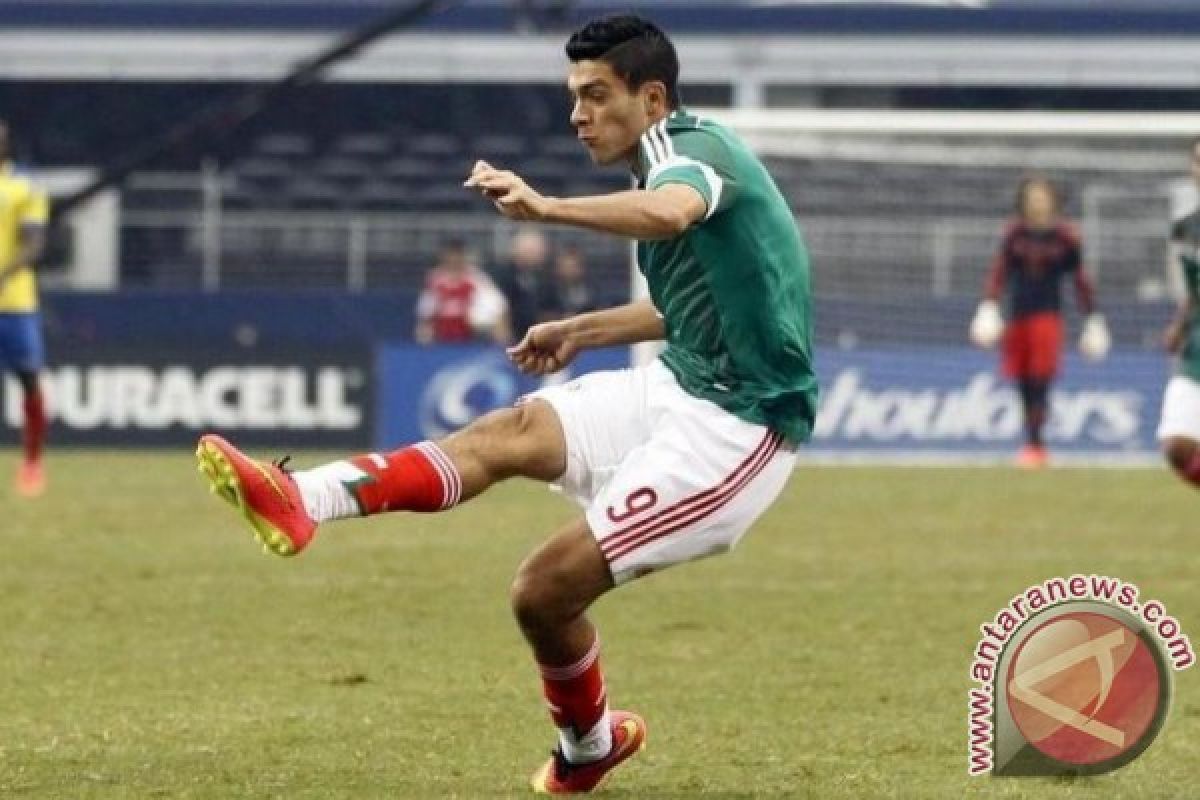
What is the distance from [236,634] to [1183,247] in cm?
459

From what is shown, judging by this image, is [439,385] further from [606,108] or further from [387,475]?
[387,475]

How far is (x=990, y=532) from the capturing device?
15828mm

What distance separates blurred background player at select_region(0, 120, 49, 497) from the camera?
18125 mm

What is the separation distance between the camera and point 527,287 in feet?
87.7

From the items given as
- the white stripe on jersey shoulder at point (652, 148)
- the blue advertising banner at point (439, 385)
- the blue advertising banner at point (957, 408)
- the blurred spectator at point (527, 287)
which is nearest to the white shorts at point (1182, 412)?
the white stripe on jersey shoulder at point (652, 148)

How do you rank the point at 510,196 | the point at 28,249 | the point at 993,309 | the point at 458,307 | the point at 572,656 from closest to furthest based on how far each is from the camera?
the point at 510,196
the point at 572,656
the point at 28,249
the point at 993,309
the point at 458,307

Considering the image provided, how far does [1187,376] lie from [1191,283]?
41 cm

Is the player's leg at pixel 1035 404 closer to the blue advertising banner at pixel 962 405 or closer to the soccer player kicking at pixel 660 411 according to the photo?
the blue advertising banner at pixel 962 405

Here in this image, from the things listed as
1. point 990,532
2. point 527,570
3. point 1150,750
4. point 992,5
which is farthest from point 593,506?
point 992,5

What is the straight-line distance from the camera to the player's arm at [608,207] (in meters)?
6.16

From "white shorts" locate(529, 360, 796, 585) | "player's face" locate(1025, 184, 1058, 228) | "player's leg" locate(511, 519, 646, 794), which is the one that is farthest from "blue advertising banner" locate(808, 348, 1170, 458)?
"white shorts" locate(529, 360, 796, 585)

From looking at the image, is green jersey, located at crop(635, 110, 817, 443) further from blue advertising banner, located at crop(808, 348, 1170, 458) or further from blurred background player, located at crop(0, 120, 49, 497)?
blue advertising banner, located at crop(808, 348, 1170, 458)

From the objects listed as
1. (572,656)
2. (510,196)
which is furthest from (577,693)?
(510,196)

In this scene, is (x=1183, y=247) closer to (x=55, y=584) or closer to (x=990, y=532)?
(x=990, y=532)
